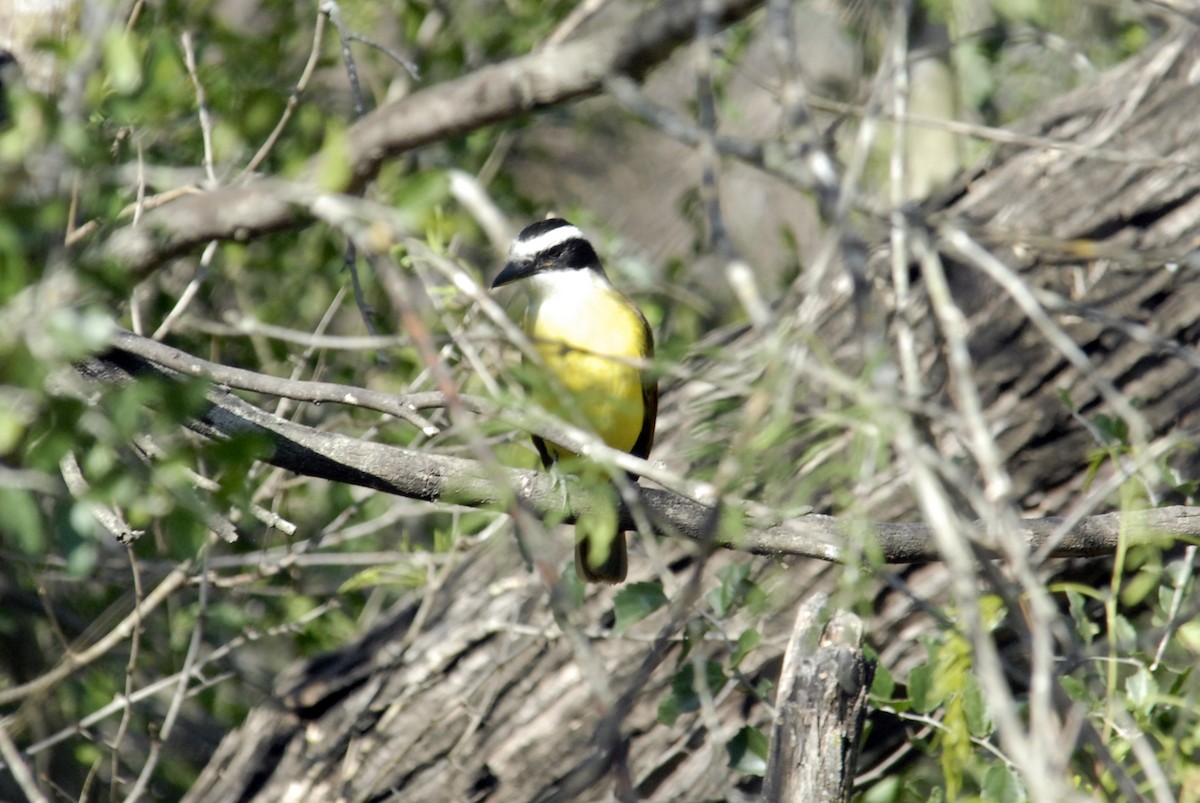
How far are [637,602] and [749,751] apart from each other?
46cm

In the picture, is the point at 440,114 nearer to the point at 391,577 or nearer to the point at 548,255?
the point at 391,577

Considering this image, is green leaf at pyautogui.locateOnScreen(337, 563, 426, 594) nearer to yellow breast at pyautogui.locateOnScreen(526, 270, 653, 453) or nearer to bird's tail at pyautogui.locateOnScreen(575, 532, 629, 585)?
bird's tail at pyautogui.locateOnScreen(575, 532, 629, 585)

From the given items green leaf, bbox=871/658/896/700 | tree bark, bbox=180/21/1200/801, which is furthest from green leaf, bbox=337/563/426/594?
green leaf, bbox=871/658/896/700

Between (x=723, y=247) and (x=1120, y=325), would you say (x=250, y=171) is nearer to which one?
(x=723, y=247)

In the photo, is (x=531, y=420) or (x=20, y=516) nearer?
(x=20, y=516)

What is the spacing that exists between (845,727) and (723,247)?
3.98 ft

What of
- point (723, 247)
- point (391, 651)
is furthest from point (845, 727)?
point (391, 651)

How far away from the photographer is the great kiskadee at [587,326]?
3740mm

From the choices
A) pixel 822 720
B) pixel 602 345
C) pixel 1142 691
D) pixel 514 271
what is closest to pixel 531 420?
pixel 822 720

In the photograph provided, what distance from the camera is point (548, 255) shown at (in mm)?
4141

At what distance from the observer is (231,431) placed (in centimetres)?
241

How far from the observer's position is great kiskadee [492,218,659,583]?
374 cm

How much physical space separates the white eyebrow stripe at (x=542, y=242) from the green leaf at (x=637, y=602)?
145 cm

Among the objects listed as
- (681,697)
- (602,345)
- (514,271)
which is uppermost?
(514,271)
